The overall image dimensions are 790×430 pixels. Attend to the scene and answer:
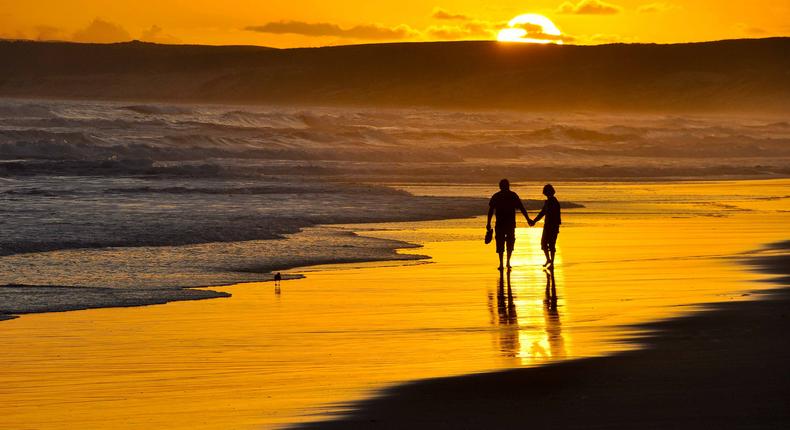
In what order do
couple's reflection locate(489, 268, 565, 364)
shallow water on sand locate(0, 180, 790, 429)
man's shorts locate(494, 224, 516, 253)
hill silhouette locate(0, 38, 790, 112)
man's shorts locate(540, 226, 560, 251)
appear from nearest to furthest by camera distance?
1. shallow water on sand locate(0, 180, 790, 429)
2. couple's reflection locate(489, 268, 565, 364)
3. man's shorts locate(494, 224, 516, 253)
4. man's shorts locate(540, 226, 560, 251)
5. hill silhouette locate(0, 38, 790, 112)

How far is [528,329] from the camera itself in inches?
434

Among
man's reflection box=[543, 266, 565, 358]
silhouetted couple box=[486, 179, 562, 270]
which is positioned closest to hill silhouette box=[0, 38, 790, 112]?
silhouetted couple box=[486, 179, 562, 270]

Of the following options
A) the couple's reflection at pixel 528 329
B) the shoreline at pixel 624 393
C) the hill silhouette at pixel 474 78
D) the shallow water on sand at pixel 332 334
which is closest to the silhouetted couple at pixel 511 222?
the shallow water on sand at pixel 332 334

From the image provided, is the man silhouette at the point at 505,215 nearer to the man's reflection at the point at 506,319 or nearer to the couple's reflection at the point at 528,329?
the man's reflection at the point at 506,319

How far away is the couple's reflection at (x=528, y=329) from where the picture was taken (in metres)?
9.85

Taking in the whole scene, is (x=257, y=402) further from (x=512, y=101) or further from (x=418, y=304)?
(x=512, y=101)

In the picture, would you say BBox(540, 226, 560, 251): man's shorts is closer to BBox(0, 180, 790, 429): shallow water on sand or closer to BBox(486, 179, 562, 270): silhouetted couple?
BBox(486, 179, 562, 270): silhouetted couple

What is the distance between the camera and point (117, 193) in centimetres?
2725

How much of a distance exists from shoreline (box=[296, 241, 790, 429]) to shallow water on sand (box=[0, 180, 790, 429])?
279 millimetres

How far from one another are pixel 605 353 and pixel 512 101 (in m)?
169

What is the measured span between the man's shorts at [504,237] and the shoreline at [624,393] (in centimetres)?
537

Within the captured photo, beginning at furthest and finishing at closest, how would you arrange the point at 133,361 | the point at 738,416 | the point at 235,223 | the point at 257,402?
the point at 235,223
the point at 133,361
the point at 257,402
the point at 738,416

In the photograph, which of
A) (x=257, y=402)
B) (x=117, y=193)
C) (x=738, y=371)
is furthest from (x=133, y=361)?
(x=117, y=193)

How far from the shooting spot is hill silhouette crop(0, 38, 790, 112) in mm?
172750
